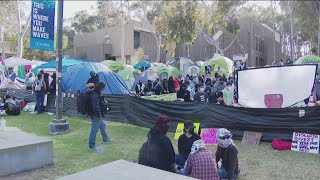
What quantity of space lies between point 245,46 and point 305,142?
37.7m

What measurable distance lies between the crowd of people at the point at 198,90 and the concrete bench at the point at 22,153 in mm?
6539

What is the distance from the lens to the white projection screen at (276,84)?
10508 mm

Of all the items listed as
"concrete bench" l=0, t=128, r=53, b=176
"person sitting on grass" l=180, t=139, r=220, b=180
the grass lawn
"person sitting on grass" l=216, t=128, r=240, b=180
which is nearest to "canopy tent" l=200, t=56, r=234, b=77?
the grass lawn

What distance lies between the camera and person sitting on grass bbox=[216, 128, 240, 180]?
5.81 metres

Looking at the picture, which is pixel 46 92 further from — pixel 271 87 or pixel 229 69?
pixel 229 69

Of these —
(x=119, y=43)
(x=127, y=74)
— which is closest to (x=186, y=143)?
(x=127, y=74)

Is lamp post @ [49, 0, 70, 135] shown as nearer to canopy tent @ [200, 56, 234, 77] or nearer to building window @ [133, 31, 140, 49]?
canopy tent @ [200, 56, 234, 77]

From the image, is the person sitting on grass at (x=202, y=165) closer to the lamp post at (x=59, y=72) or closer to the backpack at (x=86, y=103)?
the backpack at (x=86, y=103)

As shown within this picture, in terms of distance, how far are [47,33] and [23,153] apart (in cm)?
496

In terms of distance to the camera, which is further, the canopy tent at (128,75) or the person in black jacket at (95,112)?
the canopy tent at (128,75)

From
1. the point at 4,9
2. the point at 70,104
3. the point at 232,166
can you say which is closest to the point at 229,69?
the point at 70,104

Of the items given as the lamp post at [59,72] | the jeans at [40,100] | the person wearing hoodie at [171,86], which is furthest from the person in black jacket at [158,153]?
the person wearing hoodie at [171,86]

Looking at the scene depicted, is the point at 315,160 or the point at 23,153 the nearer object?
the point at 23,153

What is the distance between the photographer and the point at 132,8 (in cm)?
4503
